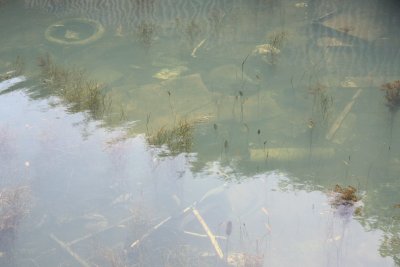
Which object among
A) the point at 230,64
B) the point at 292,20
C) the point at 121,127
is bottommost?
the point at 121,127

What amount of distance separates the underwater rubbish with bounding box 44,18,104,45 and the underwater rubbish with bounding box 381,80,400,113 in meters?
4.91

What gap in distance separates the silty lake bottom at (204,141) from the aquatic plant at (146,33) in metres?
0.04

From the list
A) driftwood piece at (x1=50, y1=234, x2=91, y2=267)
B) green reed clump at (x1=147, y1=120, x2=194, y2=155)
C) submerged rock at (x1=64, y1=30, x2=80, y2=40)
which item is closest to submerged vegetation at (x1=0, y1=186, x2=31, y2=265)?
driftwood piece at (x1=50, y1=234, x2=91, y2=267)

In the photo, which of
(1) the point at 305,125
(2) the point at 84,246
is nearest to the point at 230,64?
(1) the point at 305,125

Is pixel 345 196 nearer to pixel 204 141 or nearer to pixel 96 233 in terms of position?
pixel 204 141

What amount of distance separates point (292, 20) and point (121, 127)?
432cm

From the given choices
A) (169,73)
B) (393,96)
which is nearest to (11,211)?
(169,73)

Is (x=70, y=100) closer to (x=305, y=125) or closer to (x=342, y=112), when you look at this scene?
(x=305, y=125)

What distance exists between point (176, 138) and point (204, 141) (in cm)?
33

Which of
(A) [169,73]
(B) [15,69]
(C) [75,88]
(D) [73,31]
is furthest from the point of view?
(D) [73,31]

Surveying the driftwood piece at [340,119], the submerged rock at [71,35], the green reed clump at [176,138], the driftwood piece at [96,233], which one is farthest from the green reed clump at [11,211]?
the submerged rock at [71,35]

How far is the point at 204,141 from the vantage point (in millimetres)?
5434

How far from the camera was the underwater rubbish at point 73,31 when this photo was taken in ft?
26.6

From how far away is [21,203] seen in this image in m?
4.61
